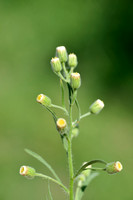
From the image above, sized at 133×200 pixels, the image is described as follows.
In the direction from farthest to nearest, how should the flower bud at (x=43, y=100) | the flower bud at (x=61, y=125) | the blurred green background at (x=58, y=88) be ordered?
the blurred green background at (x=58, y=88) → the flower bud at (x=43, y=100) → the flower bud at (x=61, y=125)

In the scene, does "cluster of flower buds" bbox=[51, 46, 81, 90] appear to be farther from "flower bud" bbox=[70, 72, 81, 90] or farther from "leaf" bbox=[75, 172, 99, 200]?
"leaf" bbox=[75, 172, 99, 200]

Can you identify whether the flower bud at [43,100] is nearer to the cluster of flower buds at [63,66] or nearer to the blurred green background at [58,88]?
the cluster of flower buds at [63,66]

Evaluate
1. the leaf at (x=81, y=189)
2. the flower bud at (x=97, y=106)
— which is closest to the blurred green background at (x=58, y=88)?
the leaf at (x=81, y=189)

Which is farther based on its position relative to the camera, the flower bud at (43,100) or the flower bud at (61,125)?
the flower bud at (43,100)

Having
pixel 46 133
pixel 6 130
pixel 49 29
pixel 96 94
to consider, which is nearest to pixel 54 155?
pixel 46 133

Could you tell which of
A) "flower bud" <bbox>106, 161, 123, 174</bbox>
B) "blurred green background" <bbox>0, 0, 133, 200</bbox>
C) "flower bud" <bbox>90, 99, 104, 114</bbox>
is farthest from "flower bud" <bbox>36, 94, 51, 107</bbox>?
"blurred green background" <bbox>0, 0, 133, 200</bbox>

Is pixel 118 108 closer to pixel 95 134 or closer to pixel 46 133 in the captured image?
pixel 95 134

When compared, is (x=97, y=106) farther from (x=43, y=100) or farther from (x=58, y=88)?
(x=58, y=88)

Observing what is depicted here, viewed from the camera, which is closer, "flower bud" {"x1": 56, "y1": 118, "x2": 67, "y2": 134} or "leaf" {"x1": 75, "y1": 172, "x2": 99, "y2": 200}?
"flower bud" {"x1": 56, "y1": 118, "x2": 67, "y2": 134}

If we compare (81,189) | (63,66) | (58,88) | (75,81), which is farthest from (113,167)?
(58,88)
